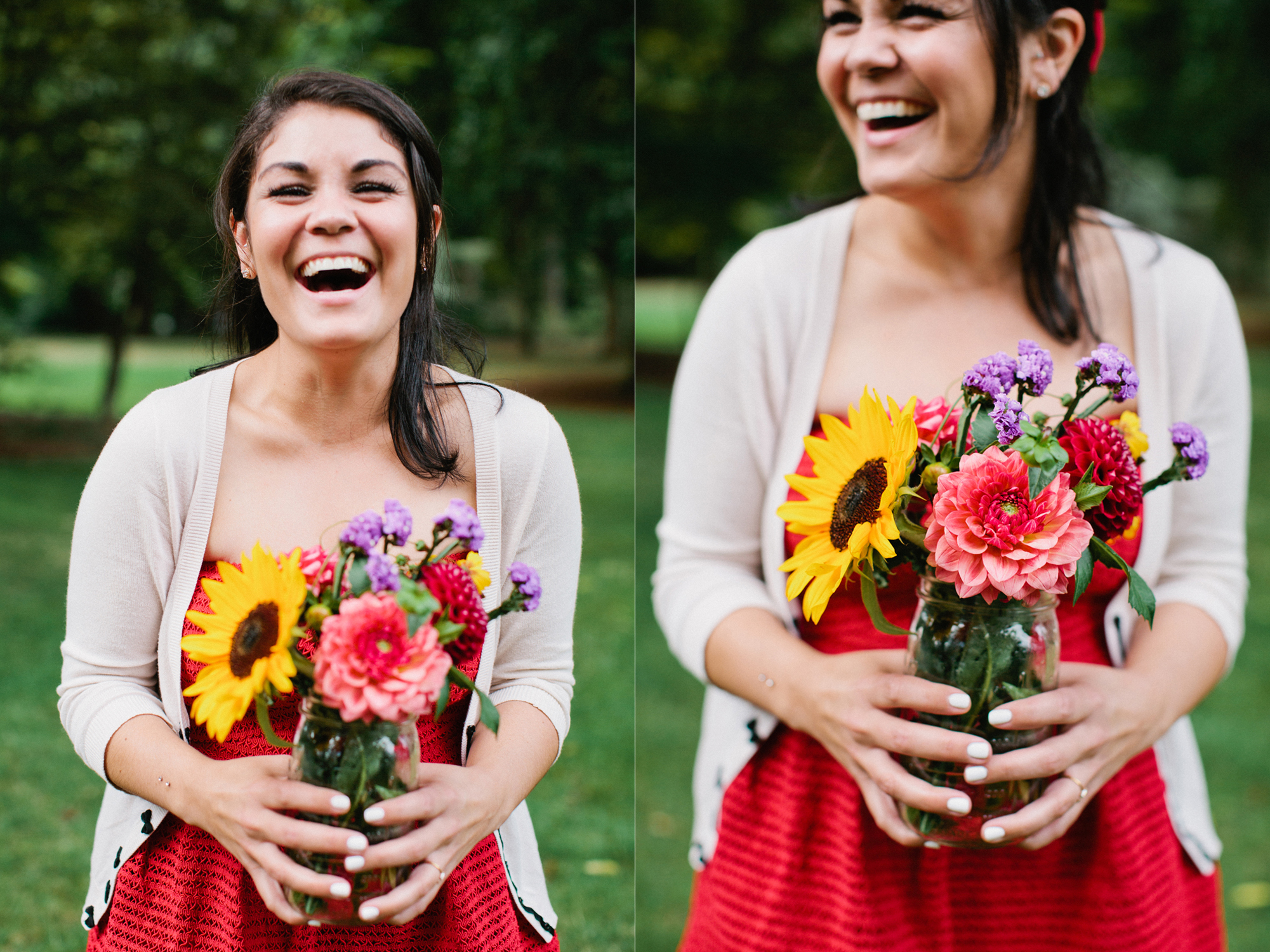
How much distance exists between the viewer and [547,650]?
1.45 metres

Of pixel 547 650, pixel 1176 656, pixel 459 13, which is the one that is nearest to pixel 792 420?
pixel 547 650

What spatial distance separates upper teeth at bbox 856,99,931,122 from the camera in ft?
4.90

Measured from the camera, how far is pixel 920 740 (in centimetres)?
128

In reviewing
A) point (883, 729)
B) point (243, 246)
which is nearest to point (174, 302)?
point (243, 246)

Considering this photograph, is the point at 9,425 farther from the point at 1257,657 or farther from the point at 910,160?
the point at 1257,657

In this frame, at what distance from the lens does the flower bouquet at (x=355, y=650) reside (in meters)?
1.02

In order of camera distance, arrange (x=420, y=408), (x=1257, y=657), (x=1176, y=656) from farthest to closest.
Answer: (x=1257, y=657)
(x=1176, y=656)
(x=420, y=408)

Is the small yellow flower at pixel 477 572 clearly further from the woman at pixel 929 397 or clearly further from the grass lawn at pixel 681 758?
the grass lawn at pixel 681 758

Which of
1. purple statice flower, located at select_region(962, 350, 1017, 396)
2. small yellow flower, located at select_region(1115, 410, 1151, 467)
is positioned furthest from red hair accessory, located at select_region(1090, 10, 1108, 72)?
purple statice flower, located at select_region(962, 350, 1017, 396)

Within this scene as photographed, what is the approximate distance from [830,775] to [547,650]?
428 mm

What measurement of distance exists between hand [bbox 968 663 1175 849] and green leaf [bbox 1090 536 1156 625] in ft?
0.46

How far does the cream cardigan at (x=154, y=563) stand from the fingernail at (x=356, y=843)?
277 mm

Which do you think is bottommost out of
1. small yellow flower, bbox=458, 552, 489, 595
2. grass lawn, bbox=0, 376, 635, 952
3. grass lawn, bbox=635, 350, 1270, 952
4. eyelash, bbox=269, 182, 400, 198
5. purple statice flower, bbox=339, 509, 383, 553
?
grass lawn, bbox=635, 350, 1270, 952

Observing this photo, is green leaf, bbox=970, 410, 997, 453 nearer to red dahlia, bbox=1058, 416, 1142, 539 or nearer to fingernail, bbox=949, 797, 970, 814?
red dahlia, bbox=1058, 416, 1142, 539
